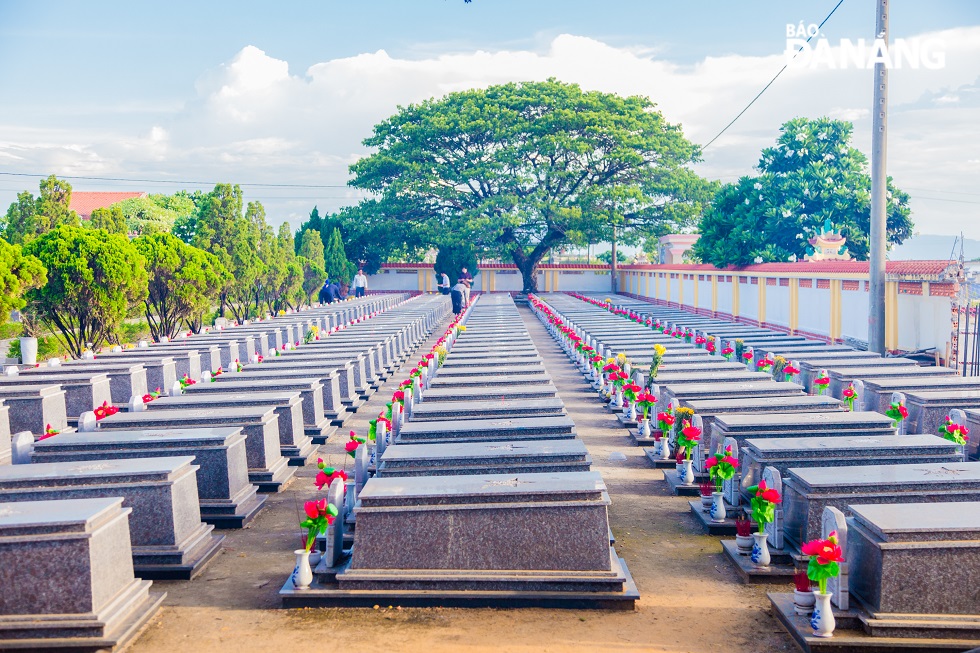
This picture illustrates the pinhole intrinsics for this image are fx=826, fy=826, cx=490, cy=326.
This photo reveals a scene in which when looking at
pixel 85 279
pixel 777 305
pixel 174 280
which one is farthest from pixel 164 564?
pixel 777 305

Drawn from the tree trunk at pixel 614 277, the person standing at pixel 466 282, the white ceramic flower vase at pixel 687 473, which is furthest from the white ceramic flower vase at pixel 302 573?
the tree trunk at pixel 614 277

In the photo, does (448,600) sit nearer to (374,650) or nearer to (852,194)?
(374,650)

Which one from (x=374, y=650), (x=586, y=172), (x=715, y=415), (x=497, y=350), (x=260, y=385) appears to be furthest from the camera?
(x=586, y=172)

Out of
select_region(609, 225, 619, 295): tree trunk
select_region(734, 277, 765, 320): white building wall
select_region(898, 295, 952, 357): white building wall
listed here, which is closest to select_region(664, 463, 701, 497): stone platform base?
select_region(898, 295, 952, 357): white building wall

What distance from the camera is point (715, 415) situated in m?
8.82

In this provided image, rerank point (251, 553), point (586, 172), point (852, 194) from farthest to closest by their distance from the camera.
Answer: point (586, 172), point (852, 194), point (251, 553)

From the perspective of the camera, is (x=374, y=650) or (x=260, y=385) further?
(x=260, y=385)

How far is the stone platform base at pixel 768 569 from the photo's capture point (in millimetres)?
6137

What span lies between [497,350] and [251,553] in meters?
8.18

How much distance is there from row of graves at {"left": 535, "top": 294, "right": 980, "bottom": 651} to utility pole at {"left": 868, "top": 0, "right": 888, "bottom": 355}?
27.0 inches

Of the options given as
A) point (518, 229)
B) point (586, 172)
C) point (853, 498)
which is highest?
point (586, 172)

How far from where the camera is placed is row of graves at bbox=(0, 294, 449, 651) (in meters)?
5.17

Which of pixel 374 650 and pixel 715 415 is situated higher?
pixel 715 415

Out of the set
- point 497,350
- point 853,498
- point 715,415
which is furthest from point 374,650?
point 497,350
